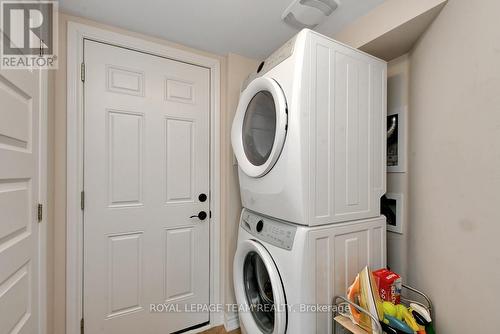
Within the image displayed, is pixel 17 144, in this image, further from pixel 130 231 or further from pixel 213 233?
pixel 213 233

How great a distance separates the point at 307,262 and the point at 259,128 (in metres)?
0.80

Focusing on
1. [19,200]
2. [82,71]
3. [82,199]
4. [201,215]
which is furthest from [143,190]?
[82,71]

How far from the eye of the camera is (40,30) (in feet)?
3.80

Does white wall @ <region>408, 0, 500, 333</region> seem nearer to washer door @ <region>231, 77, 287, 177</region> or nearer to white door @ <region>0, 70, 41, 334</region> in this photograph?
washer door @ <region>231, 77, 287, 177</region>

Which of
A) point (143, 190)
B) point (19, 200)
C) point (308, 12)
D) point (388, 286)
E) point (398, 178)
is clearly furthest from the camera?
point (143, 190)

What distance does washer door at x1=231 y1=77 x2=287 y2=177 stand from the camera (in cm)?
113

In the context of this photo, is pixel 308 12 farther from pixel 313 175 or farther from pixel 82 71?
pixel 82 71

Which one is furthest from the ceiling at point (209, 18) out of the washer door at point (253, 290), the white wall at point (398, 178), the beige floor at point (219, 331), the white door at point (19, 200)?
the beige floor at point (219, 331)

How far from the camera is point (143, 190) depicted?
5.19 feet

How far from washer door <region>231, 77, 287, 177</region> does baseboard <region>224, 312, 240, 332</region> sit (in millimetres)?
1264

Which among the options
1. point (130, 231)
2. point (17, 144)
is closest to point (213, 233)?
point (130, 231)

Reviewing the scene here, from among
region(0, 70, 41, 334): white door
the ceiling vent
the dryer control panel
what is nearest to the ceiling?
the ceiling vent

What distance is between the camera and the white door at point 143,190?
4.75 ft

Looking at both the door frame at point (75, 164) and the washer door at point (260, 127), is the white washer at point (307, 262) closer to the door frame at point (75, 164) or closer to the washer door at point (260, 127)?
the washer door at point (260, 127)
